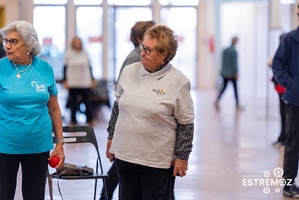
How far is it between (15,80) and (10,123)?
0.26m

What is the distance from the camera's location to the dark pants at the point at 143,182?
4.27m

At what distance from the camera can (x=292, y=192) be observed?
660cm

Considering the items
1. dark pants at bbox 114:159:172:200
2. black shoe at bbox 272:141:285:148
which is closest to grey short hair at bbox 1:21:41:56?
dark pants at bbox 114:159:172:200

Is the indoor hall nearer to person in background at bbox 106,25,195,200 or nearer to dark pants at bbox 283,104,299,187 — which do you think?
dark pants at bbox 283,104,299,187

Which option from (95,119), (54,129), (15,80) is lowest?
(95,119)

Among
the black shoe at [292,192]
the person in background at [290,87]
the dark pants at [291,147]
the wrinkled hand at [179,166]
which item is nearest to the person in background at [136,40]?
the wrinkled hand at [179,166]

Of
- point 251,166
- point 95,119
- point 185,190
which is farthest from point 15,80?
point 95,119

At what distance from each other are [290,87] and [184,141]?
242cm

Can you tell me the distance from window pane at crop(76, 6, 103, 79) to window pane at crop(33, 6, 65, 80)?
0.66 metres

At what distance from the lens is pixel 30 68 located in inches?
173

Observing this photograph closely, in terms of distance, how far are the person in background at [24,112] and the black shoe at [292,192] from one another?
2.87 m

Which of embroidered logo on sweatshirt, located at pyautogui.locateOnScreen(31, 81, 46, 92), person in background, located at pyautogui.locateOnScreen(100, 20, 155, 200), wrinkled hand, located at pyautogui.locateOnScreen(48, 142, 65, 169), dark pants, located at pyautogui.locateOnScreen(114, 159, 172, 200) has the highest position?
person in background, located at pyautogui.locateOnScreen(100, 20, 155, 200)

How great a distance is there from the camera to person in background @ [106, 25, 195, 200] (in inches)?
165

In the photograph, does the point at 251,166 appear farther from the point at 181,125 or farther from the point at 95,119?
the point at 95,119
